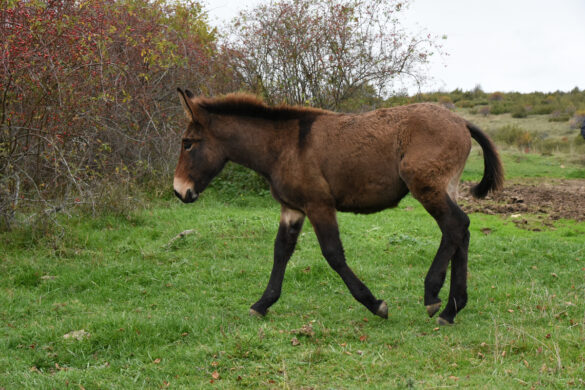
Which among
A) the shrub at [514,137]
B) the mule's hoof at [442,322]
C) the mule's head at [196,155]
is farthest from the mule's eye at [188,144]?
the shrub at [514,137]

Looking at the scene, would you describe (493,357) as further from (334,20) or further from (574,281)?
(334,20)

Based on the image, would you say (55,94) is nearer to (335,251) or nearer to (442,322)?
(335,251)

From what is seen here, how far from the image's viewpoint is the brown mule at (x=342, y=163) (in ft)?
16.4

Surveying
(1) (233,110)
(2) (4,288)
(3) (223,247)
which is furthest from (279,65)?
(2) (4,288)

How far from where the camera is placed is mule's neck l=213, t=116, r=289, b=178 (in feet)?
18.3

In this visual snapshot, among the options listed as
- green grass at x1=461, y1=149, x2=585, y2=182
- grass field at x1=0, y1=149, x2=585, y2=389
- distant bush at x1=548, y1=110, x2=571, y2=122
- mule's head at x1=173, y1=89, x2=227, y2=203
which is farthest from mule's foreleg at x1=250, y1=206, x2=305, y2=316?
distant bush at x1=548, y1=110, x2=571, y2=122

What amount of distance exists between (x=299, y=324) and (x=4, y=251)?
4865 mm

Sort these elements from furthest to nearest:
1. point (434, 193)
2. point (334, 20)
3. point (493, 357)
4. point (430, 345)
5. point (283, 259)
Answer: point (334, 20) → point (283, 259) → point (434, 193) → point (430, 345) → point (493, 357)

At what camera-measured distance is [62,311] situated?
5.89m

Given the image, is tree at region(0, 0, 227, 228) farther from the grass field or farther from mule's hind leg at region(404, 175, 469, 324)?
mule's hind leg at region(404, 175, 469, 324)

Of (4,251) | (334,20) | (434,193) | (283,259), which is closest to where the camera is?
(434,193)

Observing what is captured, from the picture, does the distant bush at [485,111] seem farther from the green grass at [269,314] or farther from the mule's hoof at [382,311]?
the mule's hoof at [382,311]

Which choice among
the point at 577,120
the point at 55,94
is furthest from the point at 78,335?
the point at 577,120

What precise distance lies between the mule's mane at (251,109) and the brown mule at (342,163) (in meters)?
0.01
